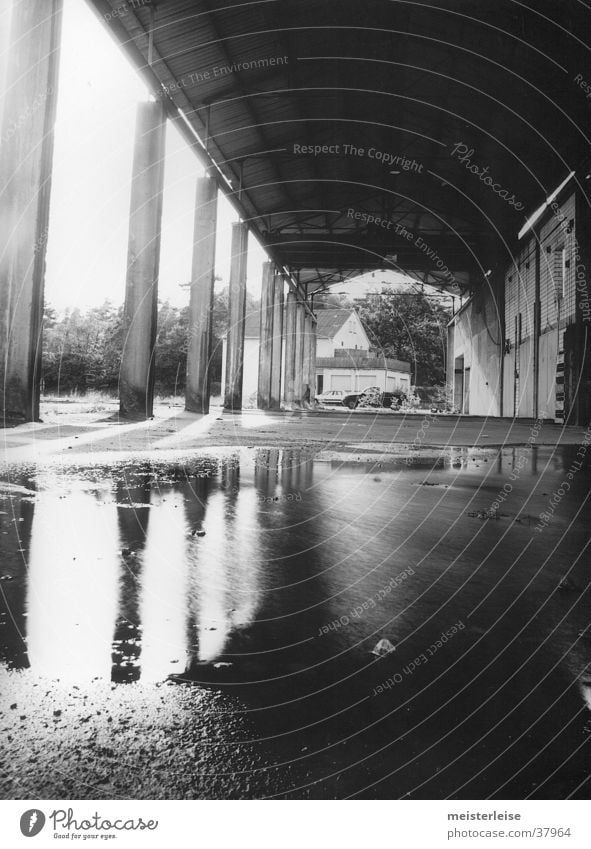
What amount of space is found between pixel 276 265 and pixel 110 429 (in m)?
18.3

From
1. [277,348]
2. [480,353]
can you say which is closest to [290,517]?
[277,348]

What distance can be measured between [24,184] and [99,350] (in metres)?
17.5

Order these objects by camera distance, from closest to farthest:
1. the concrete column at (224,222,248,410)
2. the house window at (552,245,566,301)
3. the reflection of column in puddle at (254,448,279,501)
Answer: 1. the reflection of column in puddle at (254,448,279,501)
2. the house window at (552,245,566,301)
3. the concrete column at (224,222,248,410)

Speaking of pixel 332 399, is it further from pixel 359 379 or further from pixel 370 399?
Result: pixel 359 379

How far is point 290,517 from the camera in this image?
121 inches

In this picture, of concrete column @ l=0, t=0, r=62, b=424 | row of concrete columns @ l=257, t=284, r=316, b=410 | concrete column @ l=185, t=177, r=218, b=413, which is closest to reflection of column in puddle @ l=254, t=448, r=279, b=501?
concrete column @ l=0, t=0, r=62, b=424

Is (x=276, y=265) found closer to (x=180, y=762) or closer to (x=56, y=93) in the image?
(x=56, y=93)

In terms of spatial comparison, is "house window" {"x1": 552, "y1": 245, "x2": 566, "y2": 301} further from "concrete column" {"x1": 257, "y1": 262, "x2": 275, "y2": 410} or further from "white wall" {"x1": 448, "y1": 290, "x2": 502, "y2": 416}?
"concrete column" {"x1": 257, "y1": 262, "x2": 275, "y2": 410}

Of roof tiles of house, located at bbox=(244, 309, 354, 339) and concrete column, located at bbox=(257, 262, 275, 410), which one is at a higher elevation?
roof tiles of house, located at bbox=(244, 309, 354, 339)

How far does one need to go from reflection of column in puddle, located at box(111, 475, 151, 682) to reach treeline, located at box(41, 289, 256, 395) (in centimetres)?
1383

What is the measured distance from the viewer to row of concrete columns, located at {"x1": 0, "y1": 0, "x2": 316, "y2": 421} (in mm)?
7434

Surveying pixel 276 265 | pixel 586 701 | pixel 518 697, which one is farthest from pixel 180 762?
pixel 276 265

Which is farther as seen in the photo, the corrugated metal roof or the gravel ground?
the corrugated metal roof

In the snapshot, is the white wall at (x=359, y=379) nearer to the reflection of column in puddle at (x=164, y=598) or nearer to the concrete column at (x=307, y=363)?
the concrete column at (x=307, y=363)
